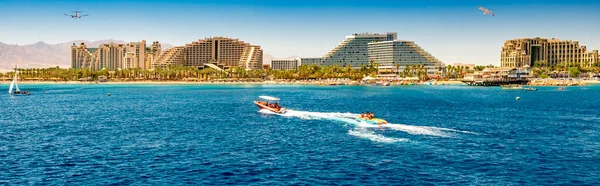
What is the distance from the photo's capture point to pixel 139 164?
42.3m

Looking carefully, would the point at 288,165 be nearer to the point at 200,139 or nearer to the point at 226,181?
the point at 226,181

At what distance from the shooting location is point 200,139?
55.8 m

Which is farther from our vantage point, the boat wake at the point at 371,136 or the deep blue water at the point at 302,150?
the boat wake at the point at 371,136

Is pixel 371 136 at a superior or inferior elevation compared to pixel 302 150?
superior

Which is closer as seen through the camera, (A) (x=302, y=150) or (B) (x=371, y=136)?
(A) (x=302, y=150)

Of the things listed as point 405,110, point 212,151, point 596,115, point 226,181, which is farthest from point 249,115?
point 596,115

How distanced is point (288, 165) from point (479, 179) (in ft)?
46.3

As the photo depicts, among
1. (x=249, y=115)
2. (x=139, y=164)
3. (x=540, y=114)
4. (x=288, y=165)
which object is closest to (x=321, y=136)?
(x=288, y=165)

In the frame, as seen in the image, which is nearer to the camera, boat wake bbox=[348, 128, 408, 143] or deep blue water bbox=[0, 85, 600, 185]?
deep blue water bbox=[0, 85, 600, 185]

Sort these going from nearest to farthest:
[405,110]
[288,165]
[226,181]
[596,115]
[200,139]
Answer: [226,181] < [288,165] < [200,139] < [596,115] < [405,110]

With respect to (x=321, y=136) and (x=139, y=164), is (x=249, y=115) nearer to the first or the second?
(x=321, y=136)

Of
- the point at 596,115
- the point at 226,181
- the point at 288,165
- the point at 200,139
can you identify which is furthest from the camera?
the point at 596,115

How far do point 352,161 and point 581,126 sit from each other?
37376 millimetres

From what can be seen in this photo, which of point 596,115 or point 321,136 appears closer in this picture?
point 321,136
